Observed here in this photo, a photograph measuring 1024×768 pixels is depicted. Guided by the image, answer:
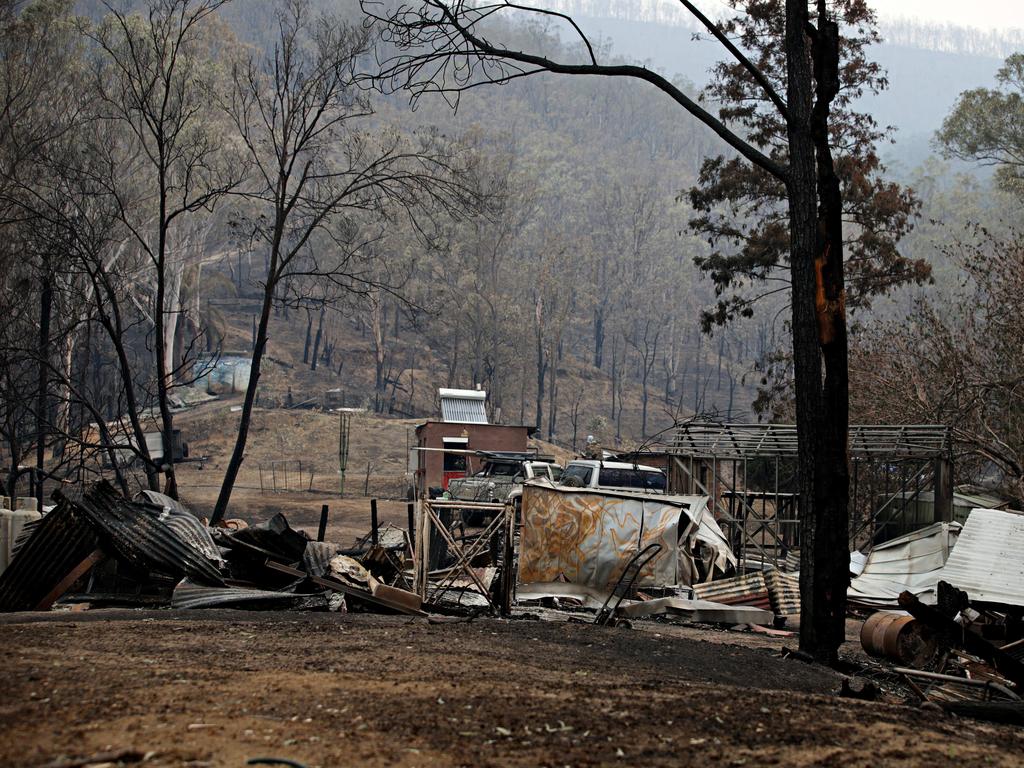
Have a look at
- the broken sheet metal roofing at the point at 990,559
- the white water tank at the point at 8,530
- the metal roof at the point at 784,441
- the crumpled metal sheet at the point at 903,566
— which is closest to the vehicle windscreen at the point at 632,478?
the metal roof at the point at 784,441

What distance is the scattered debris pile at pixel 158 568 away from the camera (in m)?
Result: 13.2

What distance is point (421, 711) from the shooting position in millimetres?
5602

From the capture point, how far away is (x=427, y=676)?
6957mm

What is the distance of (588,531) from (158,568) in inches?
251

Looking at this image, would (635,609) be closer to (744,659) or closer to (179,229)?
(744,659)

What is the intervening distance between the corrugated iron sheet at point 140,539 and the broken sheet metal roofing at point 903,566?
10.6 metres

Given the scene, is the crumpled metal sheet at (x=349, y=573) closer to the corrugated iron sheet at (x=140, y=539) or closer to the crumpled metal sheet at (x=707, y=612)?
the corrugated iron sheet at (x=140, y=539)

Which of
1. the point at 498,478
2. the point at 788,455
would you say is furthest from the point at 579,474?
the point at 788,455

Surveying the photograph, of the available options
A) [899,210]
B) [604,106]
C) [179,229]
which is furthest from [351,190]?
[604,106]

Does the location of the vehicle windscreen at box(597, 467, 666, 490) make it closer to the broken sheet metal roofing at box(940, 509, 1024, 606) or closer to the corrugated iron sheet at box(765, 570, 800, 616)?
the corrugated iron sheet at box(765, 570, 800, 616)

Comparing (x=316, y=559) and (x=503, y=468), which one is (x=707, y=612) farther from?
(x=503, y=468)

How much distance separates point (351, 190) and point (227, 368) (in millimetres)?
46900

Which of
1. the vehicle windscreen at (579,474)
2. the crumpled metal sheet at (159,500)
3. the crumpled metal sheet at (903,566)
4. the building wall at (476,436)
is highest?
the building wall at (476,436)

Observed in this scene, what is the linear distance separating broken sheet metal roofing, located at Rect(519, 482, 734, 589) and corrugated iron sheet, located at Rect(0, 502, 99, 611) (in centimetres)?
639
